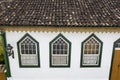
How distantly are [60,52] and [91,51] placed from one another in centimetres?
179

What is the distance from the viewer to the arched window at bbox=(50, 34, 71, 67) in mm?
11477

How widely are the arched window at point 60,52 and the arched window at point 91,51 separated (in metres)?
0.90

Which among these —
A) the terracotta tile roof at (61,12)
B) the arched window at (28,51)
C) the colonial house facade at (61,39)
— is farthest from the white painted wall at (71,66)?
the terracotta tile roof at (61,12)

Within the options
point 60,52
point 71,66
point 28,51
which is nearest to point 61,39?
point 60,52

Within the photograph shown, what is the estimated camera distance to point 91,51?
11891 millimetres

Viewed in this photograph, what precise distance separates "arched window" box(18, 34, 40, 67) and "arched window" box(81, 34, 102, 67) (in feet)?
8.85

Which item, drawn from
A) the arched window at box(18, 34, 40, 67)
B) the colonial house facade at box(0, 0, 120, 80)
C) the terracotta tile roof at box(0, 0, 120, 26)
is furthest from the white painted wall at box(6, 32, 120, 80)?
the terracotta tile roof at box(0, 0, 120, 26)

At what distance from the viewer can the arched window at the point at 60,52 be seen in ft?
37.7

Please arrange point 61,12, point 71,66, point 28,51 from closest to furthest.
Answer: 1. point 61,12
2. point 28,51
3. point 71,66

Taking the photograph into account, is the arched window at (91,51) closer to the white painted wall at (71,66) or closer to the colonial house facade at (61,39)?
the colonial house facade at (61,39)

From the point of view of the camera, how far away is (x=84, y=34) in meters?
11.3

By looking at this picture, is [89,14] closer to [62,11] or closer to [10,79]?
[62,11]

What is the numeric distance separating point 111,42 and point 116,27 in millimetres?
1144

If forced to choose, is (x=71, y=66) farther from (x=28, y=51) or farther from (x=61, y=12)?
(x=61, y=12)
